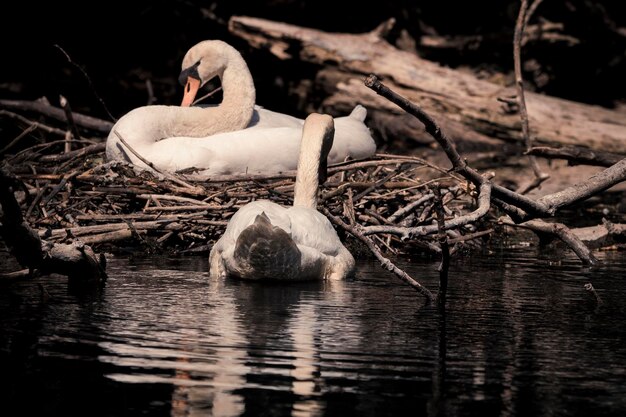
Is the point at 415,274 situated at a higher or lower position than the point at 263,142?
lower

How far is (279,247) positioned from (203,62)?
5.27 m

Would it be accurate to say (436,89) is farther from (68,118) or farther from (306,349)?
(306,349)

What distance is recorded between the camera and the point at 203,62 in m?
12.5

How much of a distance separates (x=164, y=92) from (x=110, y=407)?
1515 centimetres

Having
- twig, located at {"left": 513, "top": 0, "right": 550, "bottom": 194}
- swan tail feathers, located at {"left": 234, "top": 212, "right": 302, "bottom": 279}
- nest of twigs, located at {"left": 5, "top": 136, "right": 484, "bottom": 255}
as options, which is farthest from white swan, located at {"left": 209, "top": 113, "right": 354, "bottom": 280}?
twig, located at {"left": 513, "top": 0, "right": 550, "bottom": 194}

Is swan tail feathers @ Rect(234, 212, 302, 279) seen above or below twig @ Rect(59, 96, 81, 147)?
below

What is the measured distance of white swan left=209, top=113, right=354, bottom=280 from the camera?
747 cm

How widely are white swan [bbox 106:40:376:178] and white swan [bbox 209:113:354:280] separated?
2.54 metres

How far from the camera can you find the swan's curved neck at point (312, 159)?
8.86 meters

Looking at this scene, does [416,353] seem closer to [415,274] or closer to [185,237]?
[415,274]

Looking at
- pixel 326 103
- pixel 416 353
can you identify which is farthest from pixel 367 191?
pixel 326 103

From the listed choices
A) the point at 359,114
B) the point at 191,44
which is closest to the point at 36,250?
the point at 359,114

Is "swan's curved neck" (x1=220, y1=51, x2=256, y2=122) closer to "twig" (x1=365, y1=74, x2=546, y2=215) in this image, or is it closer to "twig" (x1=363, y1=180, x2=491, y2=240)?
"twig" (x1=365, y1=74, x2=546, y2=215)

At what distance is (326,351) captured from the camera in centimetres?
557
